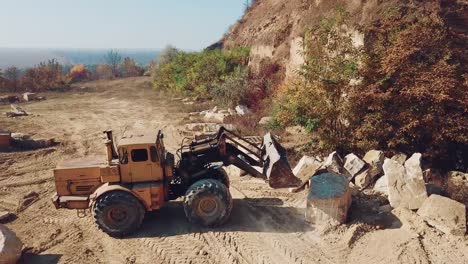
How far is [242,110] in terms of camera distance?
21.9m

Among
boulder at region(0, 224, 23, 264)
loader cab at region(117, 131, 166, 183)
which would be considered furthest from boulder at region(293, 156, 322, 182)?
boulder at region(0, 224, 23, 264)

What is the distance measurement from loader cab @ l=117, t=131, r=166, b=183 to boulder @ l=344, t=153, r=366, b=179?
525 centimetres

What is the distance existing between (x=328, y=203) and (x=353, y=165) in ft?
8.13

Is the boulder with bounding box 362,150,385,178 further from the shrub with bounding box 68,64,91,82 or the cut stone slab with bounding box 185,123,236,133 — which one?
the shrub with bounding box 68,64,91,82

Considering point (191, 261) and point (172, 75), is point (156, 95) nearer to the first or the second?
point (172, 75)

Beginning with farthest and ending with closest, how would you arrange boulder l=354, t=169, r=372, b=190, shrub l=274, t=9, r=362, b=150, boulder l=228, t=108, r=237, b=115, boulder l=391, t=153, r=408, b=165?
1. boulder l=228, t=108, r=237, b=115
2. shrub l=274, t=9, r=362, b=150
3. boulder l=391, t=153, r=408, b=165
4. boulder l=354, t=169, r=372, b=190

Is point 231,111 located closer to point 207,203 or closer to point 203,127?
point 203,127

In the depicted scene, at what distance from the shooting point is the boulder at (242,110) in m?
21.6

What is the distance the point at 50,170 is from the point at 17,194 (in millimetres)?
2294

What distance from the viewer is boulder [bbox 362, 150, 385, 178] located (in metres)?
11.1

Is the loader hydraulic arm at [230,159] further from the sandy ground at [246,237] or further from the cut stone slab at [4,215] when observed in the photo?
the cut stone slab at [4,215]

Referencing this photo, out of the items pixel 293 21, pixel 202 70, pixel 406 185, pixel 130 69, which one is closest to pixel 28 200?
pixel 406 185

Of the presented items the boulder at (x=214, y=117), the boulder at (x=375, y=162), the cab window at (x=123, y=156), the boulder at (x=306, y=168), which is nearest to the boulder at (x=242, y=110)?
the boulder at (x=214, y=117)

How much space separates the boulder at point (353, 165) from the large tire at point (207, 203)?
152 inches
